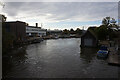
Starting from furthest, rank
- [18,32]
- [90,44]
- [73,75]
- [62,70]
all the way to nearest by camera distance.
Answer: [18,32] → [90,44] → [62,70] → [73,75]

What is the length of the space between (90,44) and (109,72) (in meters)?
18.3

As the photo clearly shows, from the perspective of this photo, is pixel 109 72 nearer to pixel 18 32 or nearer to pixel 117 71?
pixel 117 71

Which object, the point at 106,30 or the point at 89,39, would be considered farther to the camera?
the point at 106,30

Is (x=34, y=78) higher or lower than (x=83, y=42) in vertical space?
lower

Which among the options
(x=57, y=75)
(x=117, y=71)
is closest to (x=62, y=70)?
(x=57, y=75)

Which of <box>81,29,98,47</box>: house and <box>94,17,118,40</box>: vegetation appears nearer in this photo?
<box>81,29,98,47</box>: house

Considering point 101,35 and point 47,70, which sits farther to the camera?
point 101,35

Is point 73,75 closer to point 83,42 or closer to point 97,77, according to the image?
point 97,77

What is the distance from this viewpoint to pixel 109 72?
1191 centimetres

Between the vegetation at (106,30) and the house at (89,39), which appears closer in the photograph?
the house at (89,39)

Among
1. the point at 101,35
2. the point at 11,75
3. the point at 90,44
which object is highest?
the point at 101,35

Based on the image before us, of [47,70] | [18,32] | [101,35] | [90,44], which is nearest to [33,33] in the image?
[18,32]

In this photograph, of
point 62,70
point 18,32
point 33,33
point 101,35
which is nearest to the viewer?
point 62,70

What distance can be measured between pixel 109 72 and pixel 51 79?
6367mm
